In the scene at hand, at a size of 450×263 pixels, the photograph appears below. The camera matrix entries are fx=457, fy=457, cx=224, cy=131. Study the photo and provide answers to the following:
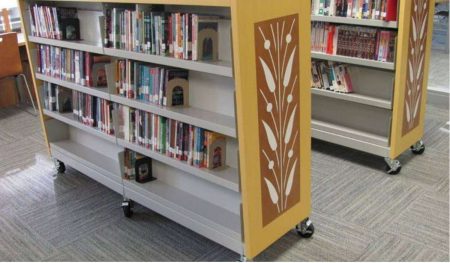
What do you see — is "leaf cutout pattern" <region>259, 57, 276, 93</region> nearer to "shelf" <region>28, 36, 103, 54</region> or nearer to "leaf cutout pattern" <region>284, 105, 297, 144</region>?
"leaf cutout pattern" <region>284, 105, 297, 144</region>

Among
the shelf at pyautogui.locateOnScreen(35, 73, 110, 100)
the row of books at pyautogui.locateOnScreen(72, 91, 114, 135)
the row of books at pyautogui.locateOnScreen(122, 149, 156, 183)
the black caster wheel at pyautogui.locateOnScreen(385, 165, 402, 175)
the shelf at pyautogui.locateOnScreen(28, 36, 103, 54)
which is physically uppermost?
the shelf at pyautogui.locateOnScreen(28, 36, 103, 54)

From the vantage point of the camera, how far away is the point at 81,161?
313 centimetres

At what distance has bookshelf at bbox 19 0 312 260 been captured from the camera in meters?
1.94

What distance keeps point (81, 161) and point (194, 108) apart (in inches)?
45.1

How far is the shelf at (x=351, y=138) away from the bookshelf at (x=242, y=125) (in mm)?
980

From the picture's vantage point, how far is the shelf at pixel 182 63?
197cm

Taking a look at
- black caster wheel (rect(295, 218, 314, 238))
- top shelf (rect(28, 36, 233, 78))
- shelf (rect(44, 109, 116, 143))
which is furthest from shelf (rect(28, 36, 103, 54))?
black caster wheel (rect(295, 218, 314, 238))

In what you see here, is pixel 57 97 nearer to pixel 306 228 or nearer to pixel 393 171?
pixel 306 228

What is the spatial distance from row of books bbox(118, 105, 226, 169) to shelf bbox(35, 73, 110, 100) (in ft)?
0.47

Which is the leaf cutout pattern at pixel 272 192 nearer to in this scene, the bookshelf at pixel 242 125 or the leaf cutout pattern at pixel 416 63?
the bookshelf at pixel 242 125

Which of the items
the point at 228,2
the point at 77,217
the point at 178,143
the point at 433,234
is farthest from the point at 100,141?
the point at 433,234

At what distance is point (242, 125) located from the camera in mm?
1938

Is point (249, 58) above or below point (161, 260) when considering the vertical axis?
above

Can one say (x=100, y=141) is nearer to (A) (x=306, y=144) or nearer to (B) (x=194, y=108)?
(B) (x=194, y=108)
